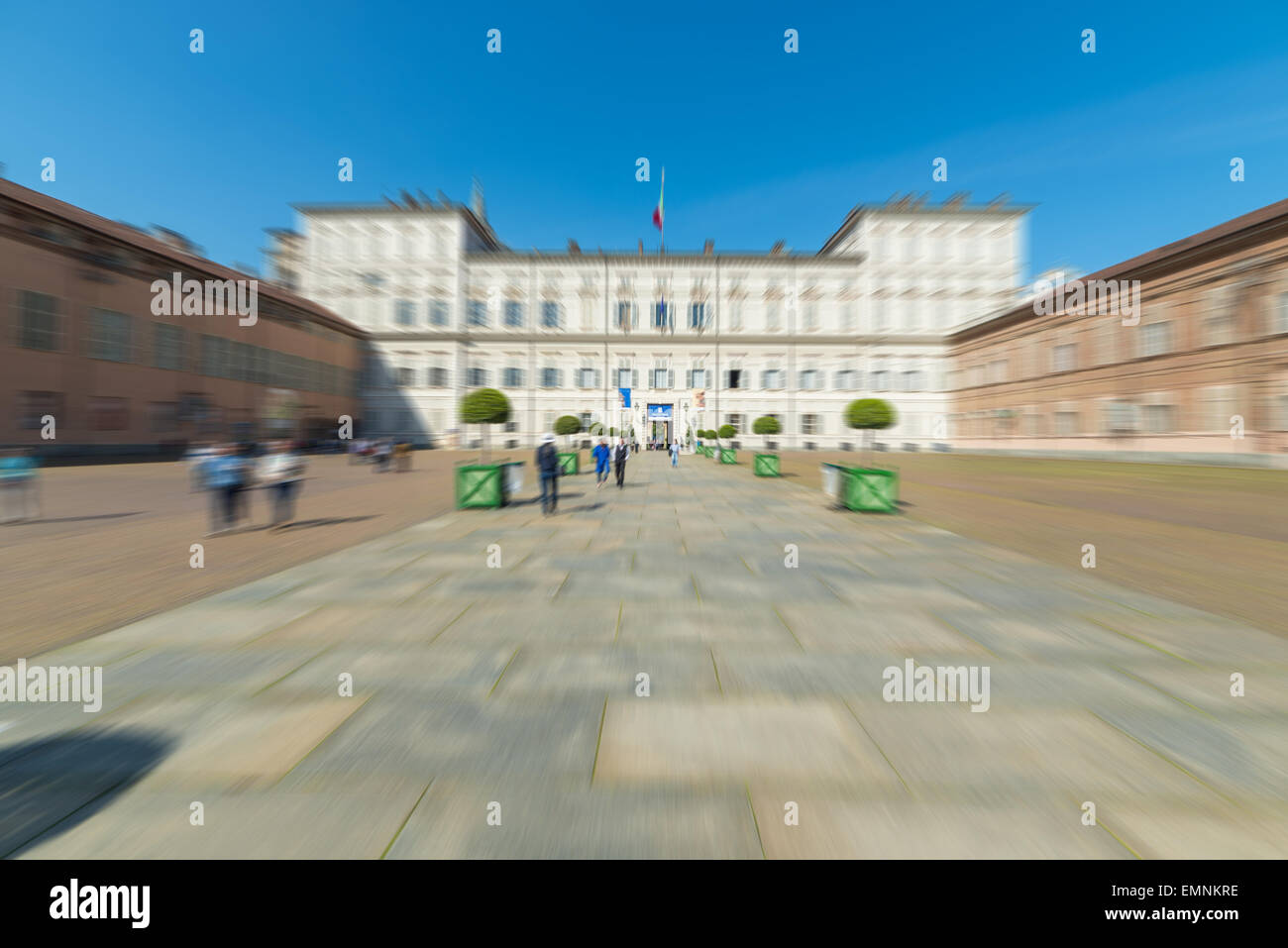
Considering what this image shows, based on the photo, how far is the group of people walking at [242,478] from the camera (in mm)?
7969

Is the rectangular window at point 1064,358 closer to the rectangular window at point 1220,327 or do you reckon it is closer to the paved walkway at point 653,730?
the rectangular window at point 1220,327

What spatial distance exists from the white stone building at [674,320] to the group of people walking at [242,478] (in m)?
35.2

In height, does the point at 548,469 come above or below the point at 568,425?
below

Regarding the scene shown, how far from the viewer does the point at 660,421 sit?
44906mm

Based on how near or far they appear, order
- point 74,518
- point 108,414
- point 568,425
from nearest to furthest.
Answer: point 74,518 → point 108,414 → point 568,425

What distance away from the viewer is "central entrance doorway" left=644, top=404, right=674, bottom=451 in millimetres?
44719

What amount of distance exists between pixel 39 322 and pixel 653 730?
33.1 meters

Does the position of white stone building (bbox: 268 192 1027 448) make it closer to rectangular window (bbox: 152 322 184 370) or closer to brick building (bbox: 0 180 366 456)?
brick building (bbox: 0 180 366 456)

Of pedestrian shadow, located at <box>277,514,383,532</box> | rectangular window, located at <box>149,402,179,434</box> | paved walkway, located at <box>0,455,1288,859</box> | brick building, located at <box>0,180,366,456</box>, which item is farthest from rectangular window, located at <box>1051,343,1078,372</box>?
rectangular window, located at <box>149,402,179,434</box>

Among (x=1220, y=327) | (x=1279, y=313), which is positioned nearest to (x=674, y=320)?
(x=1220, y=327)

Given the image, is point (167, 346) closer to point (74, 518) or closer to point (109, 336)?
point (109, 336)
